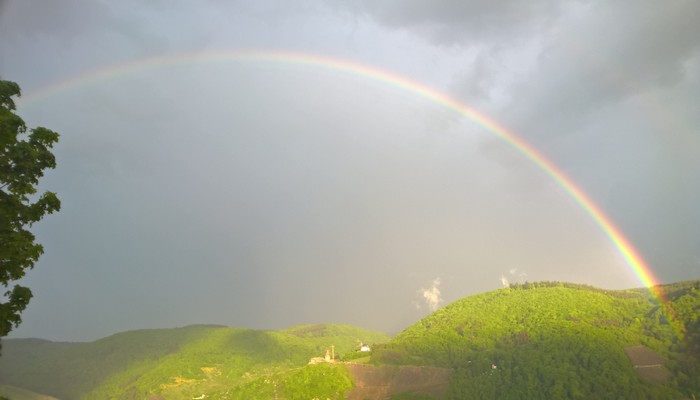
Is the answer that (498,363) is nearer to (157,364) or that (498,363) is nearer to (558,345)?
(558,345)

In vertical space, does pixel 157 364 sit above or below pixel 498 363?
above

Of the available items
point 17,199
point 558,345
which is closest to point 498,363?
point 558,345

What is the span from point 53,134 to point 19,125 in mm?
946

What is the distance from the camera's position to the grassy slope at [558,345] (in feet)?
→ 262

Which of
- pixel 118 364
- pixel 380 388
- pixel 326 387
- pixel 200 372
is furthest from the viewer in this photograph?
pixel 118 364

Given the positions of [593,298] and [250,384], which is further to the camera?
[593,298]

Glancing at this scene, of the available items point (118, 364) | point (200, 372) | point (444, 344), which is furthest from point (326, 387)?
point (118, 364)

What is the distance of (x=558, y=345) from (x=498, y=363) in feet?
42.7

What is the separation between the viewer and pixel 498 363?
311 ft

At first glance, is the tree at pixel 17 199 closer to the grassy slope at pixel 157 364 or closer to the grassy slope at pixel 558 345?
the grassy slope at pixel 558 345

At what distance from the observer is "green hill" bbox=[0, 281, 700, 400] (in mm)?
81000

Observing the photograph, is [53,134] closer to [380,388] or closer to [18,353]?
[380,388]

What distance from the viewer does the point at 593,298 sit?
387 feet

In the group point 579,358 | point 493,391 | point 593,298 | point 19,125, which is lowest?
point 493,391
